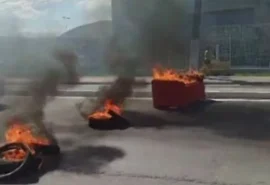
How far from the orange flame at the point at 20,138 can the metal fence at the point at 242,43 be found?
49.1ft

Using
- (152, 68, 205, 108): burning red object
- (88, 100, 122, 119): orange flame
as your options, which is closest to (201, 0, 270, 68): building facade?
(152, 68, 205, 108): burning red object

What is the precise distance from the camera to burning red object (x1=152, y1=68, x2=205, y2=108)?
977 cm

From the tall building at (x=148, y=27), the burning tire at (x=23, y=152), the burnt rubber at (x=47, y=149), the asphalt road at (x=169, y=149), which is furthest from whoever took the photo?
the tall building at (x=148, y=27)

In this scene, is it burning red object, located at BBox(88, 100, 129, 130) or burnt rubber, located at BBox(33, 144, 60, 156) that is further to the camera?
burning red object, located at BBox(88, 100, 129, 130)

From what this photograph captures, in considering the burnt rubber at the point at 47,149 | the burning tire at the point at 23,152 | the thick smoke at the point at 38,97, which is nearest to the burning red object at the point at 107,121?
the thick smoke at the point at 38,97

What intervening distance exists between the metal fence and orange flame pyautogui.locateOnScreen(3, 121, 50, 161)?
49.1 feet

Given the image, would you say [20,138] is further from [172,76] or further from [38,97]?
[172,76]

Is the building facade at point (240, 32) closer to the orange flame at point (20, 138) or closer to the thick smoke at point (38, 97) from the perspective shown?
the thick smoke at point (38, 97)

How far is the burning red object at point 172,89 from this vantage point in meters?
9.77

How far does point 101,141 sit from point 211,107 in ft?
12.4

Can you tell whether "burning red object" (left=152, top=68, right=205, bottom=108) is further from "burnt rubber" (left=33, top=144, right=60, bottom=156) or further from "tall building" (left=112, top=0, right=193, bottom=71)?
"burnt rubber" (left=33, top=144, right=60, bottom=156)

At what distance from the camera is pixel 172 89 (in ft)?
32.0

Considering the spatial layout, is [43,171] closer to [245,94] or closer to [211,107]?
[211,107]

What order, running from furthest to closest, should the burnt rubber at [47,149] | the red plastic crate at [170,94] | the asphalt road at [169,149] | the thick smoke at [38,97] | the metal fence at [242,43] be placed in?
the metal fence at [242,43], the red plastic crate at [170,94], the thick smoke at [38,97], the burnt rubber at [47,149], the asphalt road at [169,149]
